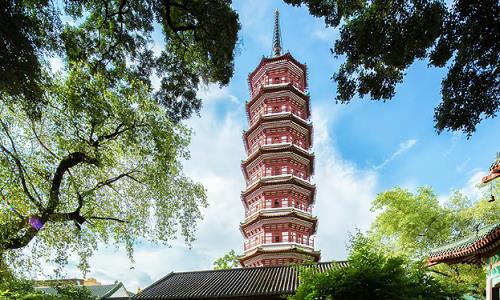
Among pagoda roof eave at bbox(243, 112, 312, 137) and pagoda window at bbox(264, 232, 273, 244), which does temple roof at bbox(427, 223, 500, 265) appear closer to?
pagoda window at bbox(264, 232, 273, 244)

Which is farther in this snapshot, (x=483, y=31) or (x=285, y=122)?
(x=285, y=122)

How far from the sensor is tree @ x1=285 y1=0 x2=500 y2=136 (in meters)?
4.37

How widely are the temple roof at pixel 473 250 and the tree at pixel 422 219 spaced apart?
770 centimetres

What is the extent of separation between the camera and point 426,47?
15.5 ft

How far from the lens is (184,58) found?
7.01m

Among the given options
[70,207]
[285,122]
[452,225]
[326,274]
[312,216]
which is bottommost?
[326,274]

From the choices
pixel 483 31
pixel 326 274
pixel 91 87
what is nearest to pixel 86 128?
pixel 91 87

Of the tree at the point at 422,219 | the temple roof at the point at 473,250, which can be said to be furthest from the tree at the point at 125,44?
the tree at the point at 422,219

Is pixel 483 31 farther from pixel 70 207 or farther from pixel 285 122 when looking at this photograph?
pixel 285 122

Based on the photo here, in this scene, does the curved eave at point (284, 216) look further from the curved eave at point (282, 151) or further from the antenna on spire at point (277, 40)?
the antenna on spire at point (277, 40)

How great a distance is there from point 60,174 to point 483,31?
824 centimetres

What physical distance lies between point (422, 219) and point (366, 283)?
12.9m

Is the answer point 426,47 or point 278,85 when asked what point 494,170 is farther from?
point 278,85

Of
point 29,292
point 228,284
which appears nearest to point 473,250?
point 228,284
